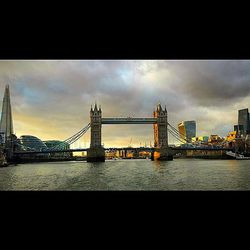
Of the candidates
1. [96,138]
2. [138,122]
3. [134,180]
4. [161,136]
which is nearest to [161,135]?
[161,136]

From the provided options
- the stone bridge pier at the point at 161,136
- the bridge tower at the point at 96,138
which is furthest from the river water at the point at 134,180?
the stone bridge pier at the point at 161,136

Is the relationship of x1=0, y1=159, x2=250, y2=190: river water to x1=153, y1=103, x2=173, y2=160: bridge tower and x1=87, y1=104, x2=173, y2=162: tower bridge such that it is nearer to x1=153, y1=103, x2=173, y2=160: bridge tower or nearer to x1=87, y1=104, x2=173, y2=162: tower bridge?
x1=87, y1=104, x2=173, y2=162: tower bridge

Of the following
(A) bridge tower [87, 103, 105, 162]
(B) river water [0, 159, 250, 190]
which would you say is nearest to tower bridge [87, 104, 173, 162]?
(A) bridge tower [87, 103, 105, 162]

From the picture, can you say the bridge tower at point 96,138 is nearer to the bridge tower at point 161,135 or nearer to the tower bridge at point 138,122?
the tower bridge at point 138,122

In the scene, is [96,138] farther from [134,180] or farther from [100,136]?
[134,180]
